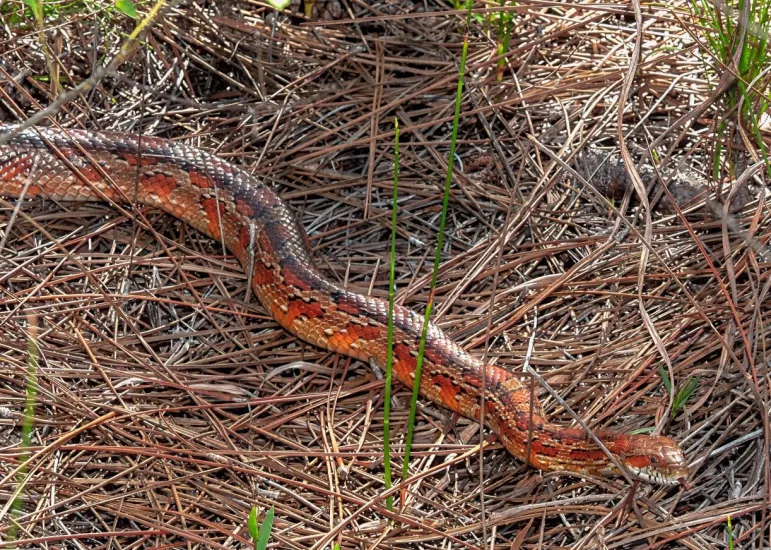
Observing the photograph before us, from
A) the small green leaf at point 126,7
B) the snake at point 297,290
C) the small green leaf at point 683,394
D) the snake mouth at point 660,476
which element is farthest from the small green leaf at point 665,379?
the small green leaf at point 126,7

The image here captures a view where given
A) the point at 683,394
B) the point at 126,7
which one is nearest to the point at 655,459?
the point at 683,394

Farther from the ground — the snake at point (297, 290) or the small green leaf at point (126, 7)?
the small green leaf at point (126, 7)

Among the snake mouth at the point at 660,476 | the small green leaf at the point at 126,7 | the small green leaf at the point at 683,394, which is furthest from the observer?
the small green leaf at the point at 683,394

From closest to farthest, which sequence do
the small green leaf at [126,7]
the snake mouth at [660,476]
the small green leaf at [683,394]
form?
the snake mouth at [660,476], the small green leaf at [126,7], the small green leaf at [683,394]

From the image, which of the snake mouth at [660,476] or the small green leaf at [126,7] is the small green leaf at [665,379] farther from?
the small green leaf at [126,7]

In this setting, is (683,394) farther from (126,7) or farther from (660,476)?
(126,7)

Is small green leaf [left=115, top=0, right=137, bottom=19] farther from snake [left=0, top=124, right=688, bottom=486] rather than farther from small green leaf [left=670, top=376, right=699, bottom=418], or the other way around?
small green leaf [left=670, top=376, right=699, bottom=418]

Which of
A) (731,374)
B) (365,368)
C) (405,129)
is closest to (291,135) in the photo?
(405,129)

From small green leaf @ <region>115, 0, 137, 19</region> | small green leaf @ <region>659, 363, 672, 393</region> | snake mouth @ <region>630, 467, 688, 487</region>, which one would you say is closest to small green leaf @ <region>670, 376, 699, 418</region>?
small green leaf @ <region>659, 363, 672, 393</region>
